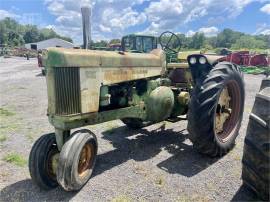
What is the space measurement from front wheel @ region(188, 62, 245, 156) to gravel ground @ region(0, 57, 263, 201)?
0.27 meters

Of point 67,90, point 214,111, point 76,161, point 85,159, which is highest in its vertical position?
point 67,90

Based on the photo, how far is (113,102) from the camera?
471 cm

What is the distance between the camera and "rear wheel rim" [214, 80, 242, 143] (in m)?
4.97

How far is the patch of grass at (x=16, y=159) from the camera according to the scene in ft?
15.4

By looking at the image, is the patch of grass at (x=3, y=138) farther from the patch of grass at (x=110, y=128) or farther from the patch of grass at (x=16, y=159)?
the patch of grass at (x=110, y=128)

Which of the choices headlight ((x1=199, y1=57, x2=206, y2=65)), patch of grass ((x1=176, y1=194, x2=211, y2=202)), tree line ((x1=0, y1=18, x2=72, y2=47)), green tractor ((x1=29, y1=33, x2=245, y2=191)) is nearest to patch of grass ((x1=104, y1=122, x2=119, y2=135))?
green tractor ((x1=29, y1=33, x2=245, y2=191))

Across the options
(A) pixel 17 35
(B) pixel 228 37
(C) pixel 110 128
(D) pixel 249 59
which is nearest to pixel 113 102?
(C) pixel 110 128

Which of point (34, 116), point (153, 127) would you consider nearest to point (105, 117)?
point (153, 127)

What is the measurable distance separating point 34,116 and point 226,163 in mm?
5129

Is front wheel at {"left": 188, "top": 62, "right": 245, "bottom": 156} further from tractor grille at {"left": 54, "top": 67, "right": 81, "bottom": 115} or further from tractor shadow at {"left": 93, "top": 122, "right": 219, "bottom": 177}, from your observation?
tractor grille at {"left": 54, "top": 67, "right": 81, "bottom": 115}

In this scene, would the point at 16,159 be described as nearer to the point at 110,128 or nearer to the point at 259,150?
the point at 110,128

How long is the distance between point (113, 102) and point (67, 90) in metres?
1.13

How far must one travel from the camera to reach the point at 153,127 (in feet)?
21.4

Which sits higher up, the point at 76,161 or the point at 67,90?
the point at 67,90
